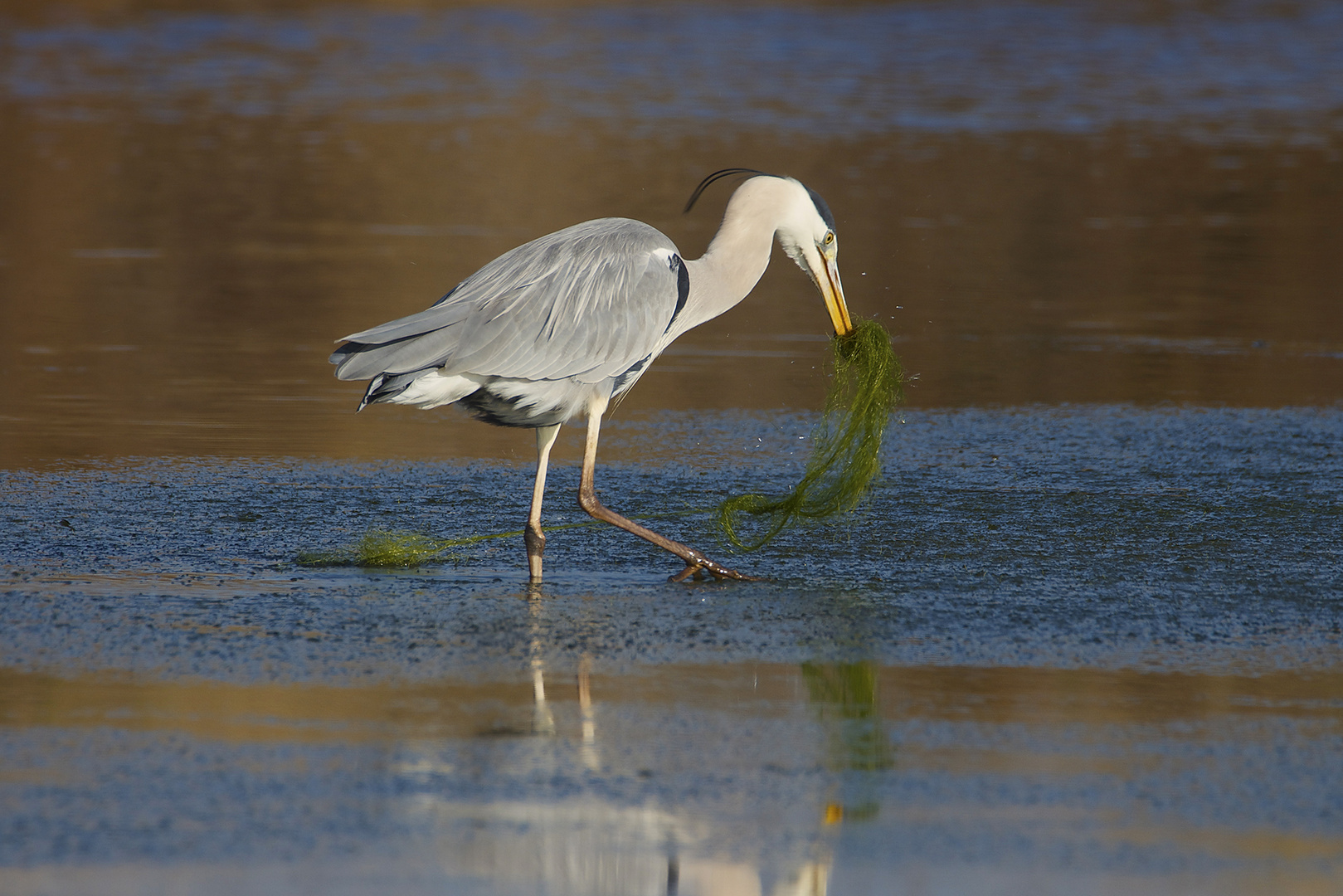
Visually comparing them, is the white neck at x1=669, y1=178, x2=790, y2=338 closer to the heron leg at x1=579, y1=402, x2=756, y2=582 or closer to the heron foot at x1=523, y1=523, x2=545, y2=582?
the heron leg at x1=579, y1=402, x2=756, y2=582

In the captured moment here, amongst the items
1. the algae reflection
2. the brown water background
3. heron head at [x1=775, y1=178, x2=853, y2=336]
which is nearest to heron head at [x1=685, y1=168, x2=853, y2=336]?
heron head at [x1=775, y1=178, x2=853, y2=336]

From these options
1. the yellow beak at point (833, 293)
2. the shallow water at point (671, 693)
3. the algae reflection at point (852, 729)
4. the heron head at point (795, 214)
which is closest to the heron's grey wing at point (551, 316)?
the heron head at point (795, 214)

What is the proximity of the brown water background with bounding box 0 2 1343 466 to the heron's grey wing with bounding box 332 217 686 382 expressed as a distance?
242cm

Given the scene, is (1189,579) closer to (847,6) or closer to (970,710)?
(970,710)

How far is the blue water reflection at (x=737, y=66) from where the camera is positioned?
28.5 meters

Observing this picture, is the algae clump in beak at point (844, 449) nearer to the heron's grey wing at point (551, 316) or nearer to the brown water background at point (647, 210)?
the heron's grey wing at point (551, 316)

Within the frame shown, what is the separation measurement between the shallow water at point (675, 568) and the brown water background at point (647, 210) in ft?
0.31

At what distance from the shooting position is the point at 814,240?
26.0 ft

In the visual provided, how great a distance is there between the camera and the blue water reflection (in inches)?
1121

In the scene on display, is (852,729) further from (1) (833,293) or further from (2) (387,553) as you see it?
(1) (833,293)

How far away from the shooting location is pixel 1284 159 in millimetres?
23594

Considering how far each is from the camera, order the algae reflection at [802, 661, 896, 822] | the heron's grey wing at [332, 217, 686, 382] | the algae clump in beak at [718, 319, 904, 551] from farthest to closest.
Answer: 1. the algae clump in beak at [718, 319, 904, 551]
2. the heron's grey wing at [332, 217, 686, 382]
3. the algae reflection at [802, 661, 896, 822]

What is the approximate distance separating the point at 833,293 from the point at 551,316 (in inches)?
55.4

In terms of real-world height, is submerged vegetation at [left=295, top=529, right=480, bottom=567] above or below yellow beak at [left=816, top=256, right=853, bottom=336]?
below
